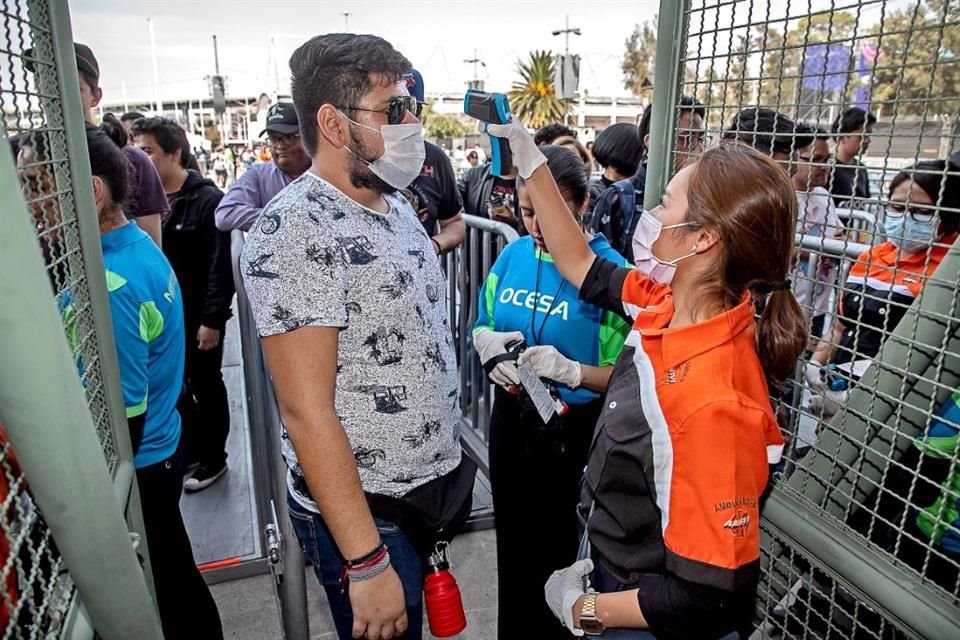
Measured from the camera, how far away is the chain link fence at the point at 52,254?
3.32 ft

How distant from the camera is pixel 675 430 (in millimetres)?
1289

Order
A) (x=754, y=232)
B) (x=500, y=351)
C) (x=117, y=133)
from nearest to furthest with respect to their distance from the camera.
Answer: (x=754, y=232) → (x=500, y=351) → (x=117, y=133)

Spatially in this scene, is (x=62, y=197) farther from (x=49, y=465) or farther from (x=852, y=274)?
(x=852, y=274)

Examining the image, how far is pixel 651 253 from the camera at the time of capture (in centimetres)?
158

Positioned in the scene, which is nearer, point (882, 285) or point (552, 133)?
point (882, 285)

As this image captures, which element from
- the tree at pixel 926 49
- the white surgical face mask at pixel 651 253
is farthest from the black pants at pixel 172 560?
the tree at pixel 926 49

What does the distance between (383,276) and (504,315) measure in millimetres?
935

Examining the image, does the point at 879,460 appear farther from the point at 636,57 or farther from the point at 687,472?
the point at 636,57

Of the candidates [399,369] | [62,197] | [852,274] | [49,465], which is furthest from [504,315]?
[49,465]

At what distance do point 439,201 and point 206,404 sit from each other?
1830mm

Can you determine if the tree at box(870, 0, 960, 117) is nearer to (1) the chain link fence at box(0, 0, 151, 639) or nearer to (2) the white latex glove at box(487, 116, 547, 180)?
(2) the white latex glove at box(487, 116, 547, 180)

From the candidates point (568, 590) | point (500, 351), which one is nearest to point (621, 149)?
point (500, 351)

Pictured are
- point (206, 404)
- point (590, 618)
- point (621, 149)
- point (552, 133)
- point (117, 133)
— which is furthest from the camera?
point (552, 133)

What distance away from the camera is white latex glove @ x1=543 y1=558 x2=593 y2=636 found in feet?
5.03
